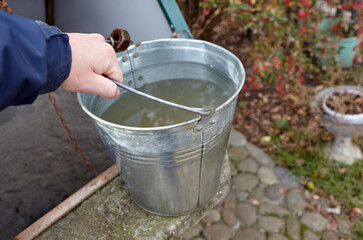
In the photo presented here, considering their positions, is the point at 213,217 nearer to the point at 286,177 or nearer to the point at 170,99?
the point at 286,177

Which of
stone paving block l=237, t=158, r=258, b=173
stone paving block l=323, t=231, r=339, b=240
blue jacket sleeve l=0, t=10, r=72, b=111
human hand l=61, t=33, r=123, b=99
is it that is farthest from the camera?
A: stone paving block l=237, t=158, r=258, b=173

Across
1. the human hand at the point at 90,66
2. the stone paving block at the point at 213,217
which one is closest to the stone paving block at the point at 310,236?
the stone paving block at the point at 213,217

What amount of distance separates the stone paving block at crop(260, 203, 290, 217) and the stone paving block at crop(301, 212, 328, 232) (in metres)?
0.15

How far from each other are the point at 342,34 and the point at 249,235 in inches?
107

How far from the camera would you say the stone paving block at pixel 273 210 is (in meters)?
2.61

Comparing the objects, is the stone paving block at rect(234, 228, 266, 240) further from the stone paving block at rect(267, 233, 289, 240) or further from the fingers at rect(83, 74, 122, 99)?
the fingers at rect(83, 74, 122, 99)

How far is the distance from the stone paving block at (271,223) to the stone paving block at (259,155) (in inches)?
23.2

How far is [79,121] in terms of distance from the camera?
272cm

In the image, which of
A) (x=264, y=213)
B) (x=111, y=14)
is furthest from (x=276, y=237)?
(x=111, y=14)

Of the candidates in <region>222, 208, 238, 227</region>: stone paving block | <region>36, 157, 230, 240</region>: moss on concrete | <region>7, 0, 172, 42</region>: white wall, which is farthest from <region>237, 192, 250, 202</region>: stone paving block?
<region>7, 0, 172, 42</region>: white wall

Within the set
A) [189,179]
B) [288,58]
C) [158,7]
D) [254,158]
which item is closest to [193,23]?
[288,58]

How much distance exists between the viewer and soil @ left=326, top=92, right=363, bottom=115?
2.84m

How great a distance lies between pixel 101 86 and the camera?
1.09 metres

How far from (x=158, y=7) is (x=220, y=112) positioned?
112 centimetres
